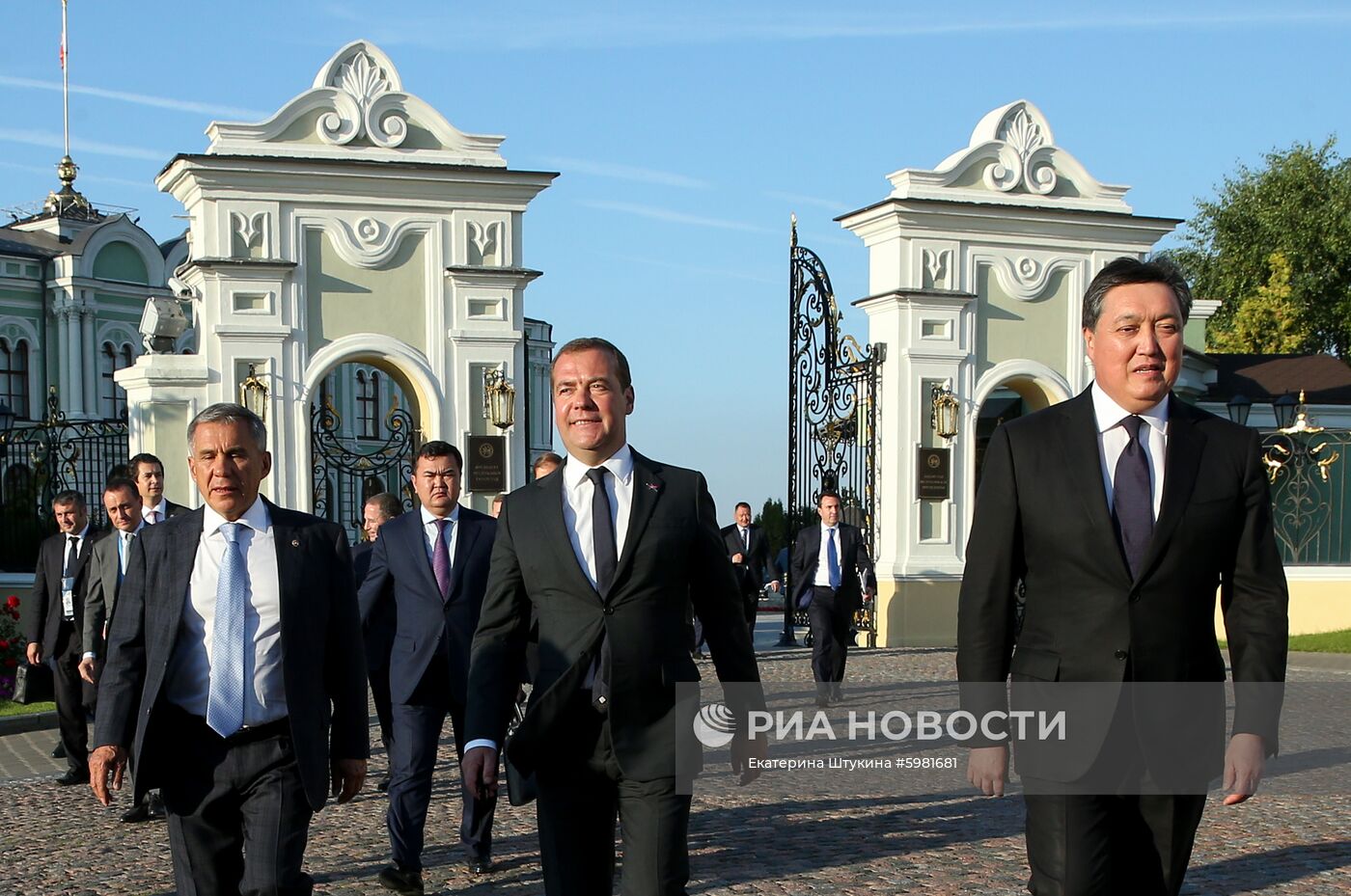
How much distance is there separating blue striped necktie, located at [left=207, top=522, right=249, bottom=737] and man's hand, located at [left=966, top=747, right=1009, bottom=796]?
2183mm

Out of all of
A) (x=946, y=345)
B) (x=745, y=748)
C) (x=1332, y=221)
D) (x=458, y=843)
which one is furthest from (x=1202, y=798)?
(x=1332, y=221)

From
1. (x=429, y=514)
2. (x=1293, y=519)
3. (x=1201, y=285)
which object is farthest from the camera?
(x=1201, y=285)

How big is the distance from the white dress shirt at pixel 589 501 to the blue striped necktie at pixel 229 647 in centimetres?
110

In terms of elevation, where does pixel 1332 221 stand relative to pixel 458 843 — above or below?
above

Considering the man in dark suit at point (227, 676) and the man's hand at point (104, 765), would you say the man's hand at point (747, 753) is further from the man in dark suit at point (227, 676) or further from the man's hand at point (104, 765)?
the man's hand at point (104, 765)

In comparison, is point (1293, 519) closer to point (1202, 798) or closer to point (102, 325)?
point (1202, 798)

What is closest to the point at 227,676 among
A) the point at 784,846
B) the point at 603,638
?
the point at 603,638

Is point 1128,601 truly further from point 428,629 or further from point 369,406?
point 369,406

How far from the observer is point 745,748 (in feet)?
14.4

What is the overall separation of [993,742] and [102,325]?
44.3 metres

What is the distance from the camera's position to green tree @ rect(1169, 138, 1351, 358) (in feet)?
125

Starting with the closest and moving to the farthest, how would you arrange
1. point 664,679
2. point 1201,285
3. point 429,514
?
1. point 664,679
2. point 429,514
3. point 1201,285

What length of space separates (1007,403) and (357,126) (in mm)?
8852

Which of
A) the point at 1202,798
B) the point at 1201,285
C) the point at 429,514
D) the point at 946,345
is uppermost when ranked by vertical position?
the point at 1201,285
